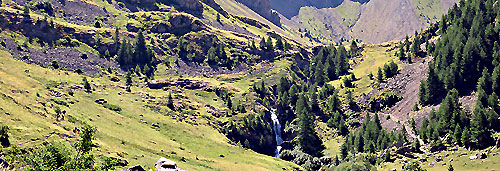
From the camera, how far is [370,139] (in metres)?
162

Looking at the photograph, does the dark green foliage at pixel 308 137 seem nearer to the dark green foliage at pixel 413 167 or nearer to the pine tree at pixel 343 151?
the pine tree at pixel 343 151

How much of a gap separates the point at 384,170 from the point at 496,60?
75.6 m

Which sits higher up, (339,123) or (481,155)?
(339,123)

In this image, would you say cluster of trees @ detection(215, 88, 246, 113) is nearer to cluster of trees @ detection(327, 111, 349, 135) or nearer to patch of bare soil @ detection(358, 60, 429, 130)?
cluster of trees @ detection(327, 111, 349, 135)

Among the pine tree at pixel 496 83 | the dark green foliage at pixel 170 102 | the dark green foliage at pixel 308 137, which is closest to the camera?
the pine tree at pixel 496 83

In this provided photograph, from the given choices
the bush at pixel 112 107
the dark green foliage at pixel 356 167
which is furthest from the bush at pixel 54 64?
the dark green foliage at pixel 356 167

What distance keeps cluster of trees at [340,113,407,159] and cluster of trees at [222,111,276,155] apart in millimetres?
31118

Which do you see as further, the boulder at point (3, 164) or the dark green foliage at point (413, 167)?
the dark green foliage at point (413, 167)

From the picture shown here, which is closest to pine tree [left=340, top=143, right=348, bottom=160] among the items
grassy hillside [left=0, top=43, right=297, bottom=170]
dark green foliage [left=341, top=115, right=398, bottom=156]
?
dark green foliage [left=341, top=115, right=398, bottom=156]

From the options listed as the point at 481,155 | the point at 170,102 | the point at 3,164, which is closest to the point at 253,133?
the point at 170,102

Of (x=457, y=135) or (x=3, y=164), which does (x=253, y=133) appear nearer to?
(x=457, y=135)

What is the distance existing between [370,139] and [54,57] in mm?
136567

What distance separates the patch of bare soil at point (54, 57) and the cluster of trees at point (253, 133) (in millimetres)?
68446

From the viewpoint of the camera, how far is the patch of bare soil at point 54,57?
17475 centimetres
